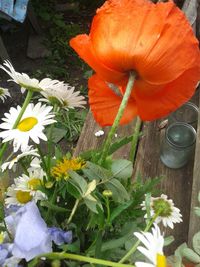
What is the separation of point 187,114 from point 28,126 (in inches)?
42.9

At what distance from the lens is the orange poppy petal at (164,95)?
2.01 feet

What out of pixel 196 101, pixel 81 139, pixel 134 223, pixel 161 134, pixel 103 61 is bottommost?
pixel 134 223

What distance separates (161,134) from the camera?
5.30 feet

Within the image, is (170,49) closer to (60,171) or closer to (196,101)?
(60,171)

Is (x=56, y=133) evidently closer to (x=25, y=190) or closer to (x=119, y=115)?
(x=25, y=190)

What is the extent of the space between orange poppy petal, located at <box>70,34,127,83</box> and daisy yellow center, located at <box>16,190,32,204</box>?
0.21m

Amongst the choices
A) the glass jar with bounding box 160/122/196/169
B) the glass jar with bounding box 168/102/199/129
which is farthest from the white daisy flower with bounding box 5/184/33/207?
the glass jar with bounding box 168/102/199/129

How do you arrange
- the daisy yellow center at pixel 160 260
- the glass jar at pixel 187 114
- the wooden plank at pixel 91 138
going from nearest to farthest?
1. the daisy yellow center at pixel 160 260
2. the wooden plank at pixel 91 138
3. the glass jar at pixel 187 114

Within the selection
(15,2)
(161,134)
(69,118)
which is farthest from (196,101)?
(15,2)

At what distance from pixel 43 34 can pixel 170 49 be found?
122 inches

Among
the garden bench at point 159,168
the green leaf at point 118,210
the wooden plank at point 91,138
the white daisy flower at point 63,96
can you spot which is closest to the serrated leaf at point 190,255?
the green leaf at point 118,210

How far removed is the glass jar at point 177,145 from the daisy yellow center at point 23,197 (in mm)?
827

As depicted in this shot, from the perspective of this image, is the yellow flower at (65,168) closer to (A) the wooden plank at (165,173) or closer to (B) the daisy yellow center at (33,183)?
(B) the daisy yellow center at (33,183)

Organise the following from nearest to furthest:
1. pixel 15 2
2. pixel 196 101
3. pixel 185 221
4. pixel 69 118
A: 1. pixel 185 221
2. pixel 196 101
3. pixel 69 118
4. pixel 15 2
